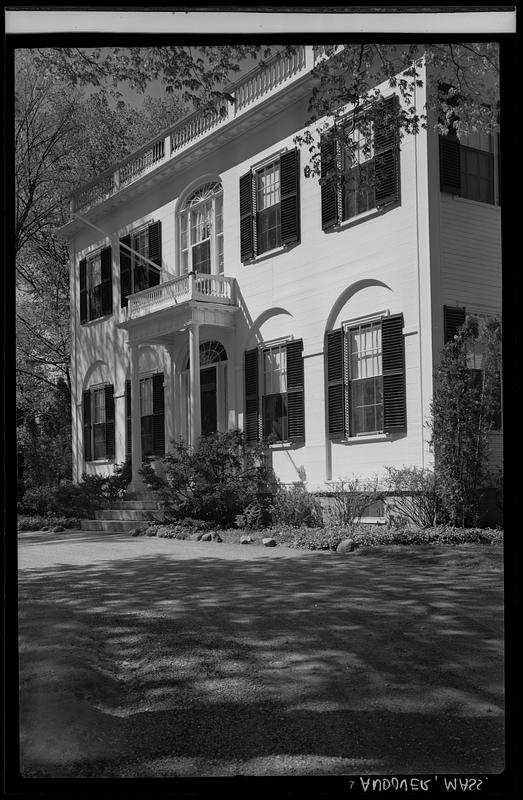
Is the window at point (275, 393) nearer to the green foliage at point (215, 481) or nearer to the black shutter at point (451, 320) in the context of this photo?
the green foliage at point (215, 481)

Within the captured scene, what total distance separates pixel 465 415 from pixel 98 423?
30.5 feet

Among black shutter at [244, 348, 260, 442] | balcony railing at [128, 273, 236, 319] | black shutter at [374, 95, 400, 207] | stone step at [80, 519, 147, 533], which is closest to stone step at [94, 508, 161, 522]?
stone step at [80, 519, 147, 533]

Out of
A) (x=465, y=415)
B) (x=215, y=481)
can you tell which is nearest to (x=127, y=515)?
(x=215, y=481)

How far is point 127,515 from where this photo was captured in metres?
13.8

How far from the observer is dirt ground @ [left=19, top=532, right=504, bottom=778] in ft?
11.0

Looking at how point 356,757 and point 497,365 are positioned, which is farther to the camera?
point 497,365

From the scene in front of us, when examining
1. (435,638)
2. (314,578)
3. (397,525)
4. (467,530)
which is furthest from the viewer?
(397,525)

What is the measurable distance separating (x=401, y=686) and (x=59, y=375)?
47.7 ft

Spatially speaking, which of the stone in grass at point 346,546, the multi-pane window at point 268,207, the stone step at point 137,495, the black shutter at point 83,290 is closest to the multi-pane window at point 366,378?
the stone in grass at point 346,546

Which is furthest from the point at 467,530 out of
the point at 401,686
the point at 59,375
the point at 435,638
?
the point at 59,375

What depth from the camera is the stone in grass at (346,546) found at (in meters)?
9.11

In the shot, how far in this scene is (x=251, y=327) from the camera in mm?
13695

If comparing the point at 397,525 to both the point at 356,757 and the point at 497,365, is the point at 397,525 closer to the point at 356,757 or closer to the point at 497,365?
the point at 497,365

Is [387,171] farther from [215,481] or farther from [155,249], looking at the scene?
[155,249]
